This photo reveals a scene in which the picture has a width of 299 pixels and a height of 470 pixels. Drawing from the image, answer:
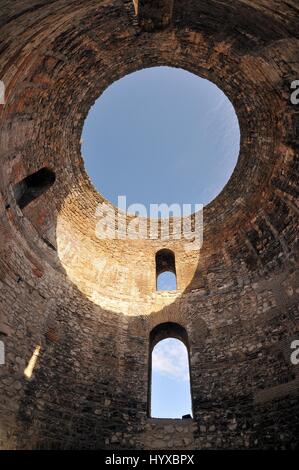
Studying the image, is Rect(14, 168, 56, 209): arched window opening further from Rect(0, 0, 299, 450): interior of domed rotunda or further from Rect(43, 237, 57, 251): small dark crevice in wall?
Rect(43, 237, 57, 251): small dark crevice in wall

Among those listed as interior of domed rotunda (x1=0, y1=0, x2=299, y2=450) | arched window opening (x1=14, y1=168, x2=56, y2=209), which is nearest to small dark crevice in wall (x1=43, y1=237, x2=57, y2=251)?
interior of domed rotunda (x1=0, y1=0, x2=299, y2=450)

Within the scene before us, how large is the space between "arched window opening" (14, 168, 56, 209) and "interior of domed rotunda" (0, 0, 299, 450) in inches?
1.7

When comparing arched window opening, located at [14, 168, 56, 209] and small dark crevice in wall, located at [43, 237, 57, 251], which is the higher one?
arched window opening, located at [14, 168, 56, 209]

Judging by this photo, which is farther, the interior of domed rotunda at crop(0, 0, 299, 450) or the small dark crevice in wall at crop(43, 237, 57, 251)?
the small dark crevice in wall at crop(43, 237, 57, 251)

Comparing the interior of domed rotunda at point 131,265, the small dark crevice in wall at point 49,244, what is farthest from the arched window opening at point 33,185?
the small dark crevice in wall at point 49,244

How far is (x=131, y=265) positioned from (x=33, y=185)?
3.19 m

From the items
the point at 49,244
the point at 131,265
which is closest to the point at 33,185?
the point at 49,244

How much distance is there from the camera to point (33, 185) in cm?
867

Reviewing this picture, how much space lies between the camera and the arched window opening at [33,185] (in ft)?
26.5

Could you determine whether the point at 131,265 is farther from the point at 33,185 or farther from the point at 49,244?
the point at 33,185

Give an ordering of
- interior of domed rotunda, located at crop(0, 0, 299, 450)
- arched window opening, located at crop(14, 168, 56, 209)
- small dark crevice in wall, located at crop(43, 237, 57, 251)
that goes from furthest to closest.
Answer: small dark crevice in wall, located at crop(43, 237, 57, 251) < arched window opening, located at crop(14, 168, 56, 209) < interior of domed rotunda, located at crop(0, 0, 299, 450)

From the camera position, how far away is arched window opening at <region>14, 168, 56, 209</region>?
8.06 metres

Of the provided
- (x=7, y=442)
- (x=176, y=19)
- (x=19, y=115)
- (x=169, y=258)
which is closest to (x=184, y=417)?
(x=7, y=442)
